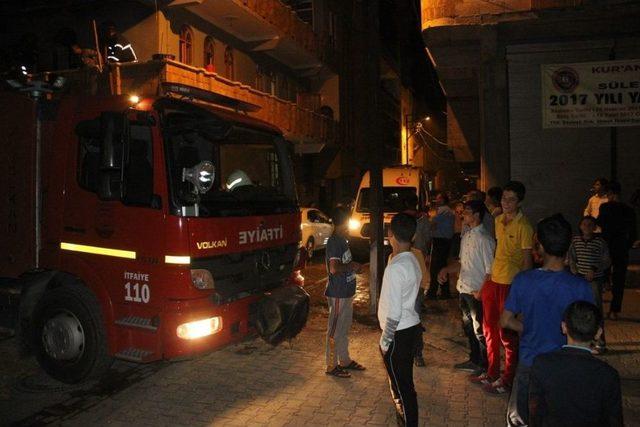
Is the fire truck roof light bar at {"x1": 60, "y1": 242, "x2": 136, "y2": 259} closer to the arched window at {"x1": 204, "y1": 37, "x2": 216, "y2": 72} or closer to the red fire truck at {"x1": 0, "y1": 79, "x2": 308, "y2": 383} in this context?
the red fire truck at {"x1": 0, "y1": 79, "x2": 308, "y2": 383}

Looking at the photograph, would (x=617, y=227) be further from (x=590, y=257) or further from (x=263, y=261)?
(x=263, y=261)

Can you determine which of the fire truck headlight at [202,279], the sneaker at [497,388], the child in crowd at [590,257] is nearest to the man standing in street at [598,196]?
the child in crowd at [590,257]

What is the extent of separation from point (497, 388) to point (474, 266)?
3.71 ft

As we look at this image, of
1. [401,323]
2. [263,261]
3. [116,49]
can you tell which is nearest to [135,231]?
[263,261]

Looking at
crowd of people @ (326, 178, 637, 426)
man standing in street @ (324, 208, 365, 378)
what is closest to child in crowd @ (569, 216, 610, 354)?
crowd of people @ (326, 178, 637, 426)

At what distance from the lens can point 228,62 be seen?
68.3 ft

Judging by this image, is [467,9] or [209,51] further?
[209,51]

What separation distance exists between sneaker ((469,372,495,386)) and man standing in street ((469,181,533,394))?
3 centimetres

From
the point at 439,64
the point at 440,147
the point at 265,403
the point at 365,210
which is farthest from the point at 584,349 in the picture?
the point at 440,147

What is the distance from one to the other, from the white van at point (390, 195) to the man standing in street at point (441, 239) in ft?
14.8

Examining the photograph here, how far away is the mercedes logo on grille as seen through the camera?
5856 millimetres

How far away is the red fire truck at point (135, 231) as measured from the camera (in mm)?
5020

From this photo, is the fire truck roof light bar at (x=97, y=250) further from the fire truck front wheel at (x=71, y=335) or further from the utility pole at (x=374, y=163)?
the utility pole at (x=374, y=163)

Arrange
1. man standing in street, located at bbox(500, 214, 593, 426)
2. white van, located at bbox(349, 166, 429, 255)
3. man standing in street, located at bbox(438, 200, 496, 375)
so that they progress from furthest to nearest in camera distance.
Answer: white van, located at bbox(349, 166, 429, 255)
man standing in street, located at bbox(438, 200, 496, 375)
man standing in street, located at bbox(500, 214, 593, 426)
